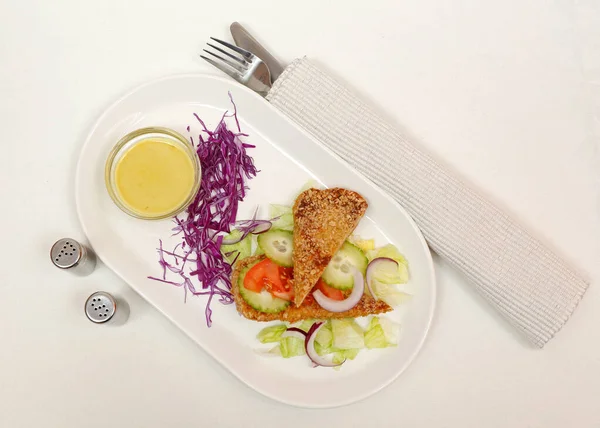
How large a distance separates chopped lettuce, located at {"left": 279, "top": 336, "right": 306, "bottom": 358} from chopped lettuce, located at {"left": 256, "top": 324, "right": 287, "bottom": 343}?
31 mm

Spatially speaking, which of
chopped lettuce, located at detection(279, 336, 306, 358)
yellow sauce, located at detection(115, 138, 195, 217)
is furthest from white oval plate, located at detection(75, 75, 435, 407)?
yellow sauce, located at detection(115, 138, 195, 217)

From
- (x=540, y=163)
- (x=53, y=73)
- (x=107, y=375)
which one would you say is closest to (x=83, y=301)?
(x=107, y=375)

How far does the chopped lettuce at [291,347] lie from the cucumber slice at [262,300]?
0.18 m

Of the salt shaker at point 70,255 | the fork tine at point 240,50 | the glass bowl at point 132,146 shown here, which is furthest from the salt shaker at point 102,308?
the fork tine at point 240,50

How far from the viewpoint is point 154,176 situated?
107 inches

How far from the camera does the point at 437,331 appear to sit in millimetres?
2822

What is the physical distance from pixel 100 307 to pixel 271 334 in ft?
2.72

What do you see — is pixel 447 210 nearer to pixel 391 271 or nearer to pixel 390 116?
pixel 391 271

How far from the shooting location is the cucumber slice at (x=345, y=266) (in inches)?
107

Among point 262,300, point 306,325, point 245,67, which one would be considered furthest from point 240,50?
point 306,325

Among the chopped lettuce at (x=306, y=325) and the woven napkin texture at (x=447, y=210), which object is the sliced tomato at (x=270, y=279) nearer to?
the chopped lettuce at (x=306, y=325)

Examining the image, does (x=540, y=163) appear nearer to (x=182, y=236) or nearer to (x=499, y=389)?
(x=499, y=389)

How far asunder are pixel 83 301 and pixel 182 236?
0.59 metres

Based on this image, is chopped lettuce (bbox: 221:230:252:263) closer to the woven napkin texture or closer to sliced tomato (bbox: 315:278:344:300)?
sliced tomato (bbox: 315:278:344:300)
